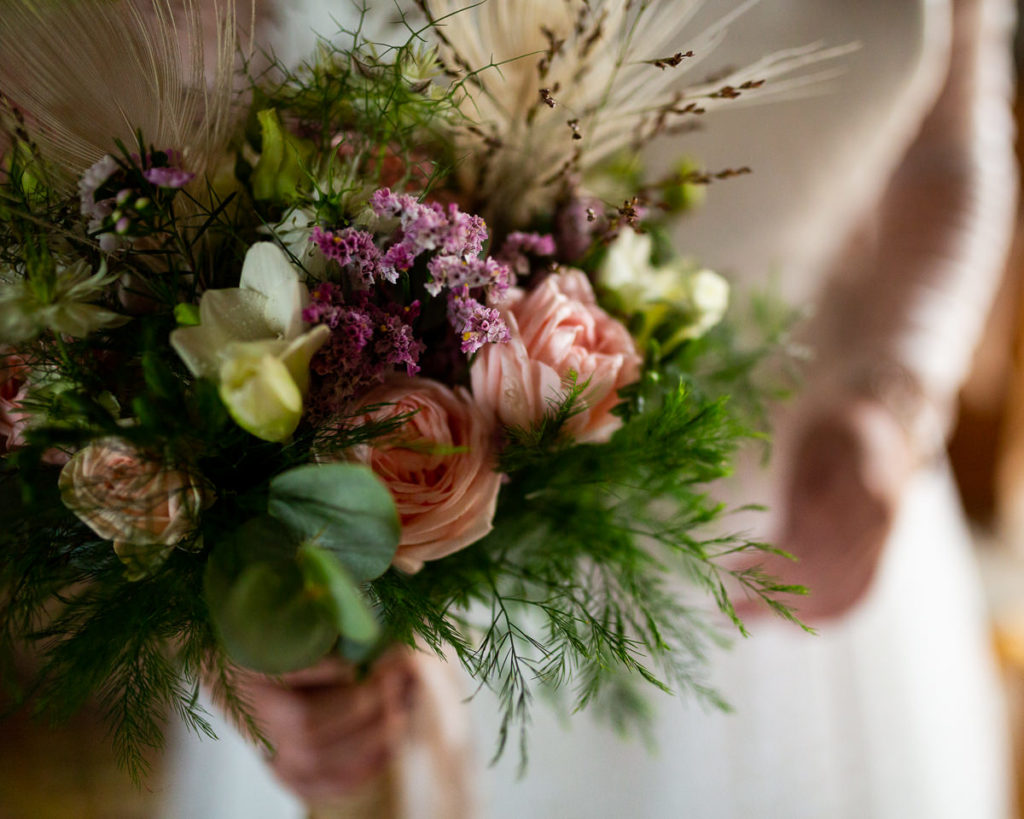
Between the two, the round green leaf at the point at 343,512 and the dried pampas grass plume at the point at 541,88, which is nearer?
the round green leaf at the point at 343,512

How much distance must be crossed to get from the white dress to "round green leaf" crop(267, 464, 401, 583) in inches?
13.6

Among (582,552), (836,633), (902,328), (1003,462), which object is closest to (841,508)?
(836,633)

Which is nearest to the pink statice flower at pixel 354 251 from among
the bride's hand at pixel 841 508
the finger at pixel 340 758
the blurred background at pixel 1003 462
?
the finger at pixel 340 758

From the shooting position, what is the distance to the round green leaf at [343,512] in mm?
240

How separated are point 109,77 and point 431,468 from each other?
0.71 feet

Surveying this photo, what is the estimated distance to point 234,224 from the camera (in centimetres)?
33

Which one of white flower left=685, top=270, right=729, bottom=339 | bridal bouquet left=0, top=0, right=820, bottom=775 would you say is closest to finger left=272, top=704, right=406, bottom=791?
bridal bouquet left=0, top=0, right=820, bottom=775

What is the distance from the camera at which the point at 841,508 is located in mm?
750

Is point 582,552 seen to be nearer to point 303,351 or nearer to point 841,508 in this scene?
point 303,351

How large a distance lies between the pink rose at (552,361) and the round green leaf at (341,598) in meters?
0.12

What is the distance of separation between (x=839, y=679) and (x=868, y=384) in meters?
0.36

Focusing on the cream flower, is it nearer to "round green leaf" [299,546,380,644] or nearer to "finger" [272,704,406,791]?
"round green leaf" [299,546,380,644]

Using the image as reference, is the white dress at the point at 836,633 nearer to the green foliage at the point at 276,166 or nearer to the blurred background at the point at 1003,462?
the green foliage at the point at 276,166

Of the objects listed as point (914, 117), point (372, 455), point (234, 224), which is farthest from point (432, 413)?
point (914, 117)
